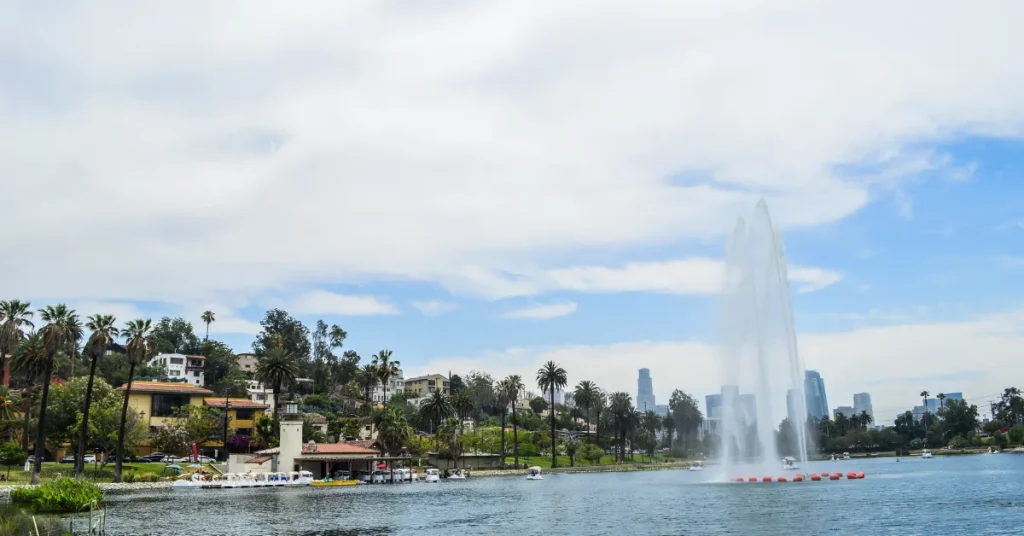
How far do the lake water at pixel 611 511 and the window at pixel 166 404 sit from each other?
146 feet

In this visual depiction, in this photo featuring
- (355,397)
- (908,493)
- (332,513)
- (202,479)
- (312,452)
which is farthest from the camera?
(355,397)

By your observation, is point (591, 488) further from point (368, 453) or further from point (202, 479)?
point (202, 479)

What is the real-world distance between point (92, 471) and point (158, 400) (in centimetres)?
3031

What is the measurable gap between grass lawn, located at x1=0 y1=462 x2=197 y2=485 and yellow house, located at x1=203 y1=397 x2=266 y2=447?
2360 cm

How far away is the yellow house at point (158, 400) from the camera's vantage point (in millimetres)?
132750

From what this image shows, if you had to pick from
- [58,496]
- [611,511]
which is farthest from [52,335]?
[611,511]

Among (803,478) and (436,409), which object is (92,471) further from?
(803,478)

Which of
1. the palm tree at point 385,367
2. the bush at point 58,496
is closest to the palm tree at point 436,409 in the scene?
the palm tree at point 385,367

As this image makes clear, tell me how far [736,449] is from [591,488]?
1866cm

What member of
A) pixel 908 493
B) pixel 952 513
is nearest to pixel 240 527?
pixel 952 513

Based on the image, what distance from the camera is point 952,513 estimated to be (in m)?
55.8

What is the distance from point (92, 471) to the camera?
10612 centimetres

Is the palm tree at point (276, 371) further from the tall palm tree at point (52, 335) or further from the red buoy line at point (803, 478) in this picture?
the red buoy line at point (803, 478)

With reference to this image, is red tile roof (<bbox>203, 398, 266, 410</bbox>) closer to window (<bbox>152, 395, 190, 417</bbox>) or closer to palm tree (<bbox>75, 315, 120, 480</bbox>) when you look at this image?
window (<bbox>152, 395, 190, 417</bbox>)
